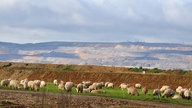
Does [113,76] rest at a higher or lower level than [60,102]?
lower

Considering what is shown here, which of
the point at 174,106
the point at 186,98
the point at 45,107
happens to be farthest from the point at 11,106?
the point at 186,98

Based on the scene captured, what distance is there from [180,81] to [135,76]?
11.4 m

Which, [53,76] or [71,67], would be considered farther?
[71,67]

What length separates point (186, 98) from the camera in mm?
63469

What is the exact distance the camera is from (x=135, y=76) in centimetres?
Result: 10800

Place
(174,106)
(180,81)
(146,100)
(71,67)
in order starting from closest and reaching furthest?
(174,106), (146,100), (180,81), (71,67)

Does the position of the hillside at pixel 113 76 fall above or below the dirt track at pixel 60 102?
below

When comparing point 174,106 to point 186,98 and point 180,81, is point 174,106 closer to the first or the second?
point 186,98

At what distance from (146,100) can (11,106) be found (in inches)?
966

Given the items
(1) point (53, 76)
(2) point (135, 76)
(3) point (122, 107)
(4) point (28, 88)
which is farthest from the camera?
(1) point (53, 76)

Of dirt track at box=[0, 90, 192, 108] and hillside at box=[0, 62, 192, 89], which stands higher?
dirt track at box=[0, 90, 192, 108]

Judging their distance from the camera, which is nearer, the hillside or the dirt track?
the dirt track

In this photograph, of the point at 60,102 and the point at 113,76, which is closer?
→ the point at 60,102

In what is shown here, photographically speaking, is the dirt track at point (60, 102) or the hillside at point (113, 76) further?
the hillside at point (113, 76)
